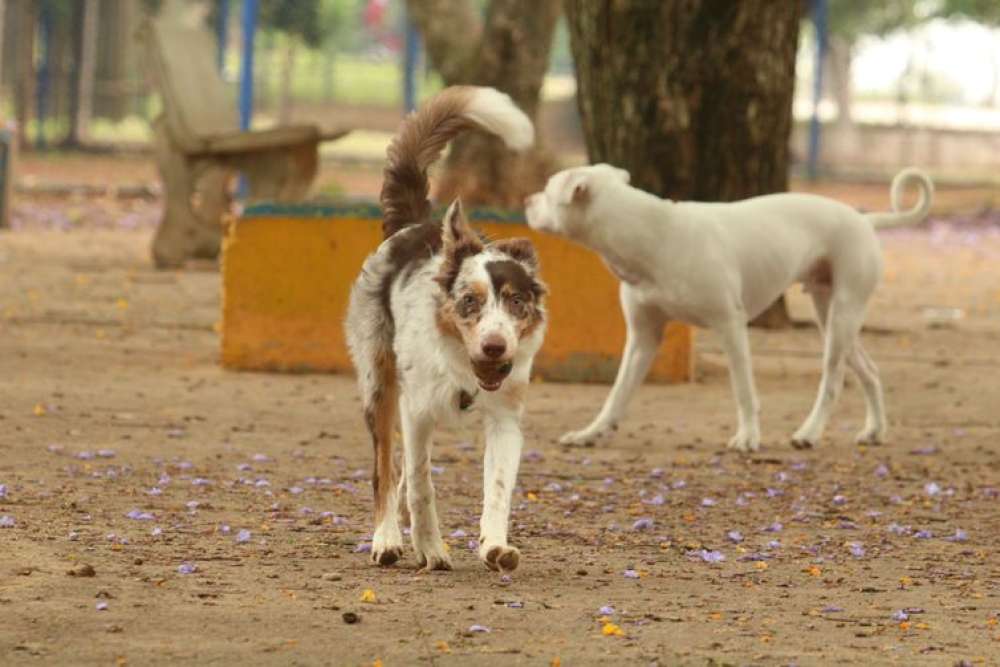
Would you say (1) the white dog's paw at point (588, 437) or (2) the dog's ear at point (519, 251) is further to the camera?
(1) the white dog's paw at point (588, 437)

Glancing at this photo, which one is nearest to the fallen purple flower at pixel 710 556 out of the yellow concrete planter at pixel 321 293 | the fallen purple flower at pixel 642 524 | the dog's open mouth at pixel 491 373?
the fallen purple flower at pixel 642 524

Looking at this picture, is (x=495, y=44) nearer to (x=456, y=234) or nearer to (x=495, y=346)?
(x=456, y=234)

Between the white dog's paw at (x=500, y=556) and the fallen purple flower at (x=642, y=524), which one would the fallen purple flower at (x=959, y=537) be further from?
the white dog's paw at (x=500, y=556)

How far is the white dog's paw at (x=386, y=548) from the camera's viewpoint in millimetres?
5910

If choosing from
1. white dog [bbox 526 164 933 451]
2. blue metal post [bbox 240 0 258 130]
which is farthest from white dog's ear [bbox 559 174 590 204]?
blue metal post [bbox 240 0 258 130]

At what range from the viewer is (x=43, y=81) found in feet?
98.6

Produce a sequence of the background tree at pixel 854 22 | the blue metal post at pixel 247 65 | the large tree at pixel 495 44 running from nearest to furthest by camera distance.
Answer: the large tree at pixel 495 44 → the blue metal post at pixel 247 65 → the background tree at pixel 854 22

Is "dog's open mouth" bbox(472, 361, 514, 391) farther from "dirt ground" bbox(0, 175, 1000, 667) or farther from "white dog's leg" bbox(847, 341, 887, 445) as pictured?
"white dog's leg" bbox(847, 341, 887, 445)

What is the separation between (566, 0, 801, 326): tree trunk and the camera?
1145 centimetres

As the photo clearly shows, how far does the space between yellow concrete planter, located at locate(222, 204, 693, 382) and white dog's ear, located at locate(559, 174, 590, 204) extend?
188 cm

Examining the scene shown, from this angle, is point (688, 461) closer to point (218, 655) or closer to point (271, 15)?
point (218, 655)

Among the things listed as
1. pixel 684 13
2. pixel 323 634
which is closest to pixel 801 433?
pixel 684 13

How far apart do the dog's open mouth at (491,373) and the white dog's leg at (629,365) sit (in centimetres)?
319

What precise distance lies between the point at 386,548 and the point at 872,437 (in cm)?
362
